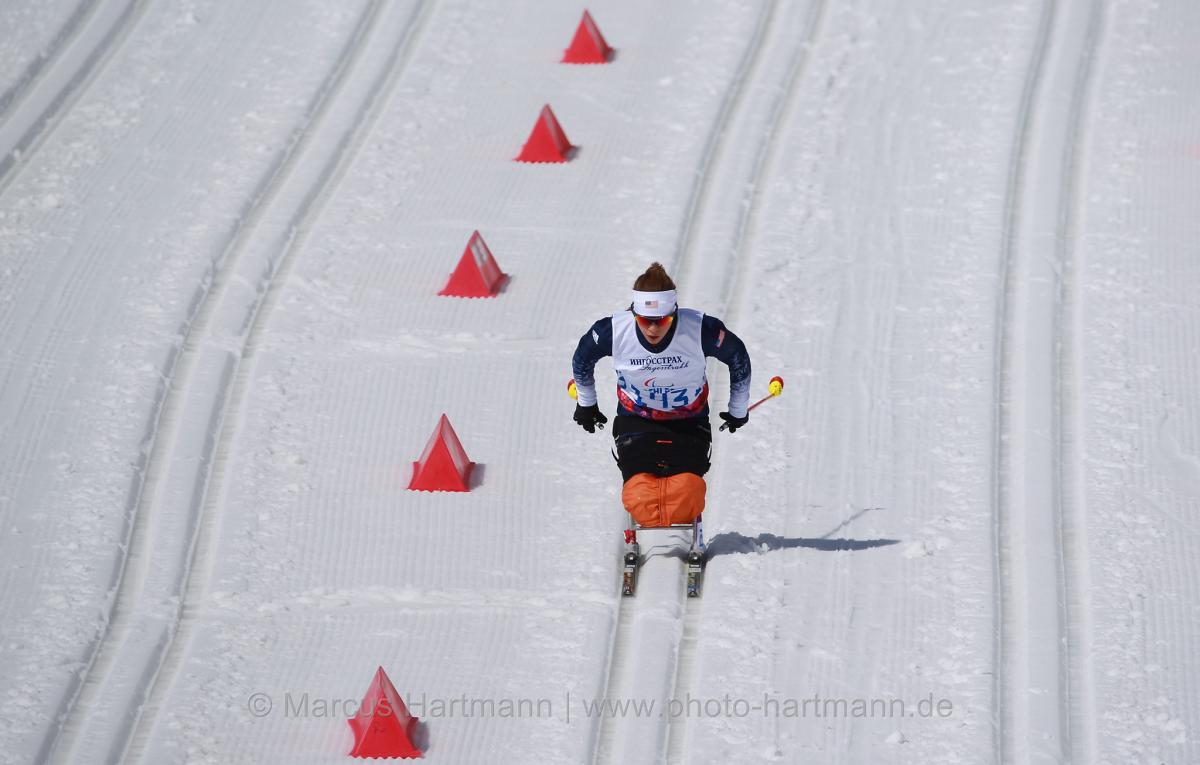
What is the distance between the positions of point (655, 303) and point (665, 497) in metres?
0.96

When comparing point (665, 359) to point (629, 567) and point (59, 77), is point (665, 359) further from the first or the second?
point (59, 77)

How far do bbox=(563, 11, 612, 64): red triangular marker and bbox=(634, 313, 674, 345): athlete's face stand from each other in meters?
Answer: 6.27

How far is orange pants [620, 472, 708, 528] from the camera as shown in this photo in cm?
758

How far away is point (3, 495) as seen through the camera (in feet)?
28.1

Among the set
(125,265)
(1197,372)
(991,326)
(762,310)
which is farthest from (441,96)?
(1197,372)

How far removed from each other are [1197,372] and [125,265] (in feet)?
22.2

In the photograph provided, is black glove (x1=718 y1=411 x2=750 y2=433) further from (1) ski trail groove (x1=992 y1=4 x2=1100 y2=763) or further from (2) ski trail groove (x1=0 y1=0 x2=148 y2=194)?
(2) ski trail groove (x1=0 y1=0 x2=148 y2=194)

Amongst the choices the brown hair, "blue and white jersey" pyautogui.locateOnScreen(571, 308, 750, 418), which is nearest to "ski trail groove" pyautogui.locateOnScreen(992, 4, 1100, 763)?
"blue and white jersey" pyautogui.locateOnScreen(571, 308, 750, 418)

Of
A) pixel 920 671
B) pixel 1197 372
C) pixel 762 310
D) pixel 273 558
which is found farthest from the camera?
pixel 762 310

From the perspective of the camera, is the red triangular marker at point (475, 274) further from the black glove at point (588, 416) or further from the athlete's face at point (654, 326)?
the athlete's face at point (654, 326)

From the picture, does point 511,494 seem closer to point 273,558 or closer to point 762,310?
point 273,558

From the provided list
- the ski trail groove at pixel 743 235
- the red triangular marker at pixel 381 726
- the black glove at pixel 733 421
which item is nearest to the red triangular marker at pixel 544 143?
the ski trail groove at pixel 743 235

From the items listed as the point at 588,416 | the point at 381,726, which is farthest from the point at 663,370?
the point at 381,726

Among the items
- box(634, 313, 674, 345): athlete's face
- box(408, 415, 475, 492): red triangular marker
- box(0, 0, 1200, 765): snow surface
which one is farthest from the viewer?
box(408, 415, 475, 492): red triangular marker
